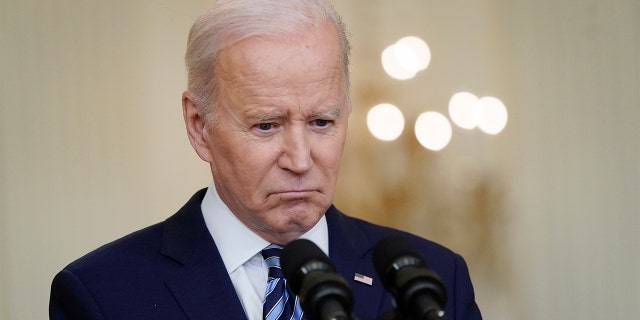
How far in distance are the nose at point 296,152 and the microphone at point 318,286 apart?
50 centimetres

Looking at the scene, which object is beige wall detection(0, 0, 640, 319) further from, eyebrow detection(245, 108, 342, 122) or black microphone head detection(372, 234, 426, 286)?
black microphone head detection(372, 234, 426, 286)

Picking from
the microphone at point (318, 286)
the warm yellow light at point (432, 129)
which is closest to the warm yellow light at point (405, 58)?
the warm yellow light at point (432, 129)

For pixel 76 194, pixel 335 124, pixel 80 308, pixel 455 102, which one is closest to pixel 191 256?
pixel 80 308

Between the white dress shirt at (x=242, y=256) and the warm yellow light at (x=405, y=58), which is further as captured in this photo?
the warm yellow light at (x=405, y=58)

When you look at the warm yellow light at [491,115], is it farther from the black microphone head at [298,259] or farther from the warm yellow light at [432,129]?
the black microphone head at [298,259]

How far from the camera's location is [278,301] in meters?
2.43

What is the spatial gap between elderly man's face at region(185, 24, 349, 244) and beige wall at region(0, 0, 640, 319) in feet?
4.27

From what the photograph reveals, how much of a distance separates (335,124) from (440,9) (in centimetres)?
160

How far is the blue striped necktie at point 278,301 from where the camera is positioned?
94.9 inches

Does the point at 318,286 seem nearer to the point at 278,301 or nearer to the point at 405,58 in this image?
the point at 278,301

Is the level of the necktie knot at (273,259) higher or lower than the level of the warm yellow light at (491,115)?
lower

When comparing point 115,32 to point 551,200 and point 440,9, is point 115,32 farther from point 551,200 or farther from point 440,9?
point 551,200

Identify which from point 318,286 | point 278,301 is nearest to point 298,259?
point 318,286

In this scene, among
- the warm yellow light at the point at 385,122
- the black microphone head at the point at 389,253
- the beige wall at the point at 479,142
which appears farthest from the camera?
the warm yellow light at the point at 385,122
